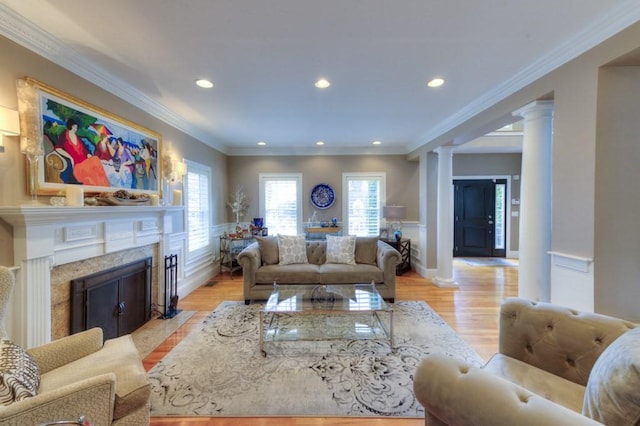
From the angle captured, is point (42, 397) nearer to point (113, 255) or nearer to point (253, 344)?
point (253, 344)

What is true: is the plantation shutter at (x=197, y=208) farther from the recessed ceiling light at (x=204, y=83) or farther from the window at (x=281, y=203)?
the recessed ceiling light at (x=204, y=83)

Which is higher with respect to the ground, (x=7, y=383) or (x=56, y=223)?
(x=56, y=223)

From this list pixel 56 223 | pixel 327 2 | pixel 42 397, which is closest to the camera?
pixel 42 397

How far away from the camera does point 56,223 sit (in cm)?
207


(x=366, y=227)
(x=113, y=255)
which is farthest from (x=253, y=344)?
(x=366, y=227)

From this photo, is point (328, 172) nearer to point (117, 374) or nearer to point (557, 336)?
point (557, 336)

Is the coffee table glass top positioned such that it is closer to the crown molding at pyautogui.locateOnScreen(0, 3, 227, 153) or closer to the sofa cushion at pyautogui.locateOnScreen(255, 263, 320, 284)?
the sofa cushion at pyautogui.locateOnScreen(255, 263, 320, 284)

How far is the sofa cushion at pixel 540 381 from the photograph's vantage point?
123cm

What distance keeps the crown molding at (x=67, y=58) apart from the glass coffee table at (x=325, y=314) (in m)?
2.70

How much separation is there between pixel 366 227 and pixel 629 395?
5.23 meters

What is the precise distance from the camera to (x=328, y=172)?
19.7 ft

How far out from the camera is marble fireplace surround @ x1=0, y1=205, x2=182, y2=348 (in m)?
1.83

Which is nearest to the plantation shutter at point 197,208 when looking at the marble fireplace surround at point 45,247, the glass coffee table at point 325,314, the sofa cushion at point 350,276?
the marble fireplace surround at point 45,247

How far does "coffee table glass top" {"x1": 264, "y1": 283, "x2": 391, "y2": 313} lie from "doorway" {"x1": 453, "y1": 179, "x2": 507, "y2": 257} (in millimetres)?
4940
